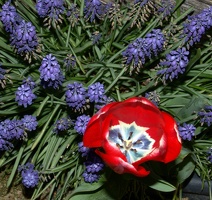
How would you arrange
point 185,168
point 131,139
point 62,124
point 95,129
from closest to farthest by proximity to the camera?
point 95,129 < point 131,139 < point 62,124 < point 185,168

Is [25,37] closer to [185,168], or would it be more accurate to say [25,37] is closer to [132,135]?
[132,135]

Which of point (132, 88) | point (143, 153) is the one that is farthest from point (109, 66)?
point (143, 153)

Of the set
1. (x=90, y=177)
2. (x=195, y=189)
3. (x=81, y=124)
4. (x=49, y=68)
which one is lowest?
(x=195, y=189)

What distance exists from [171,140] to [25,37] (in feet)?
2.06

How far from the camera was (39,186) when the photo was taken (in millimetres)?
2338

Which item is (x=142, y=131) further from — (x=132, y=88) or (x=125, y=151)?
(x=132, y=88)

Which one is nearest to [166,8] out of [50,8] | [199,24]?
[199,24]

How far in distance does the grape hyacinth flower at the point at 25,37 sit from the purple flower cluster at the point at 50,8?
0.43 ft

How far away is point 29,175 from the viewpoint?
2178 millimetres

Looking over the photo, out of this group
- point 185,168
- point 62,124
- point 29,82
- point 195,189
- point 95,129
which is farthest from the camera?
point 195,189

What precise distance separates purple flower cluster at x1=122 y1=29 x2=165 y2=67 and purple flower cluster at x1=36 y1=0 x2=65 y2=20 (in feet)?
1.03

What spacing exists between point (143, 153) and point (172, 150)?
101mm

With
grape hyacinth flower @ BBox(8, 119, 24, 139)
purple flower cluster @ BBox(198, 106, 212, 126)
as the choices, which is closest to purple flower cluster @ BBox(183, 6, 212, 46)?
purple flower cluster @ BBox(198, 106, 212, 126)

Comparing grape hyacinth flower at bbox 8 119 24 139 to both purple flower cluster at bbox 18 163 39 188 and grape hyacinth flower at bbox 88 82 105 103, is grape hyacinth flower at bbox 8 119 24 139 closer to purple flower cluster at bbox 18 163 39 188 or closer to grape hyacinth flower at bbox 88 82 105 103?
purple flower cluster at bbox 18 163 39 188
